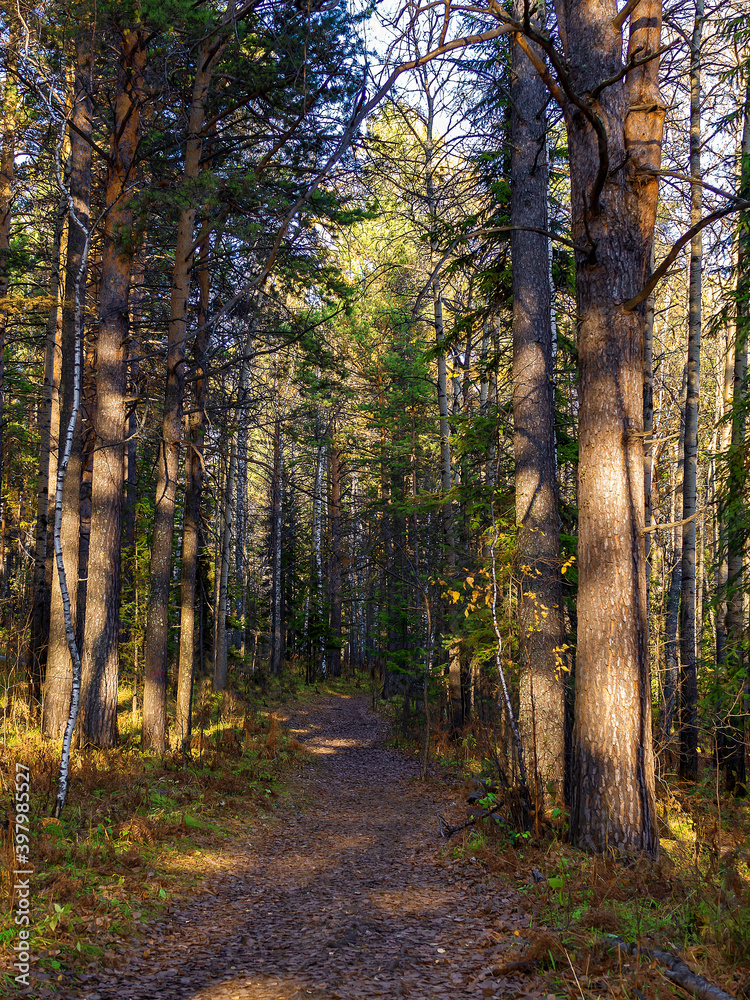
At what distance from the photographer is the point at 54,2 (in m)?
7.99

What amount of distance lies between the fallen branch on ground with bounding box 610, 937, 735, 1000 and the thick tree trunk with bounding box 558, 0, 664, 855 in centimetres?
168

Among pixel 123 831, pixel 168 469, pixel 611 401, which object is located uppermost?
pixel 168 469

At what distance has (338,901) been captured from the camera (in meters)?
5.63

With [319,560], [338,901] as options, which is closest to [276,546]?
[319,560]

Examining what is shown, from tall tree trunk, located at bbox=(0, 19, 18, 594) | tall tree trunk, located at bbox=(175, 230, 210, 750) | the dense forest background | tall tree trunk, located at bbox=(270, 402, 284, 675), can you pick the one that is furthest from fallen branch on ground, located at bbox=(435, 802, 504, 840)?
tall tree trunk, located at bbox=(270, 402, 284, 675)

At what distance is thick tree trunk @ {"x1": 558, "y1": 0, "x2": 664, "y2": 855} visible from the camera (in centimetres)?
541

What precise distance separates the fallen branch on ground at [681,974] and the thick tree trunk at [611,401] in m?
1.68

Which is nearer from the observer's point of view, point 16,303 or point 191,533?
point 16,303

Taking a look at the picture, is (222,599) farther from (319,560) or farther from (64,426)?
(319,560)

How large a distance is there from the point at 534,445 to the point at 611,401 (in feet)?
8.91

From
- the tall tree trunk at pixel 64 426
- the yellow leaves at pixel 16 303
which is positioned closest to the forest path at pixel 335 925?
the tall tree trunk at pixel 64 426

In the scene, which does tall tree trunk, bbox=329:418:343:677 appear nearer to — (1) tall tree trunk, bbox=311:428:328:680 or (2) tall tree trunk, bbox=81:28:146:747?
(1) tall tree trunk, bbox=311:428:328:680

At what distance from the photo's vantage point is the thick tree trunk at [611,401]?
541cm

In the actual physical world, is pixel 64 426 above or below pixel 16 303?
below
